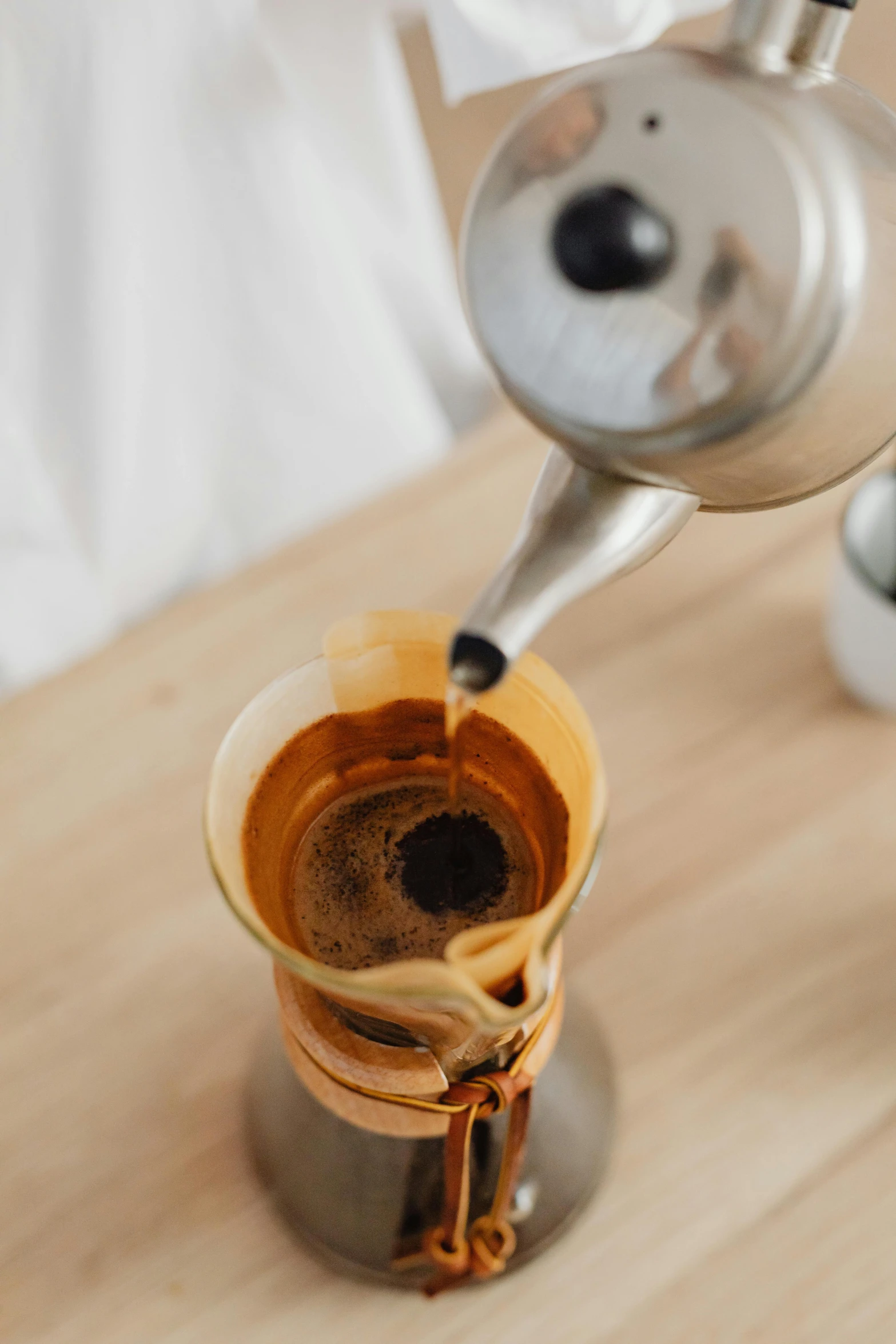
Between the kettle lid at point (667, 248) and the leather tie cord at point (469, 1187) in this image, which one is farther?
the leather tie cord at point (469, 1187)

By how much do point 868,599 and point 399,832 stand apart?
26 centimetres

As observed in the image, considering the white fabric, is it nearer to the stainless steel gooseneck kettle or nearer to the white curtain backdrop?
the white curtain backdrop

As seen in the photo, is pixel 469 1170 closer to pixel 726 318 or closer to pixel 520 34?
pixel 726 318

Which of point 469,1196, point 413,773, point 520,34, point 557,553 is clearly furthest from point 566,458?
point 520,34

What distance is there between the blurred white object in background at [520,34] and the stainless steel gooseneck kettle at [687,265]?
36cm

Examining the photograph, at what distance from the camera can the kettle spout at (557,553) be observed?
277 millimetres

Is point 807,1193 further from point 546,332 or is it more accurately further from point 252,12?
point 252,12

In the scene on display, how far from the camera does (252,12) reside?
0.60 metres

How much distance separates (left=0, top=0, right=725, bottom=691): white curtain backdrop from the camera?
60 cm

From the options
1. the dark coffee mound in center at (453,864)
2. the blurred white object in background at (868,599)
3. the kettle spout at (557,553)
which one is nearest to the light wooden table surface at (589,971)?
the blurred white object in background at (868,599)

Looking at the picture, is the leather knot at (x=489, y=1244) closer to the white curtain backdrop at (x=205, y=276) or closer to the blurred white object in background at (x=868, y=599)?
the blurred white object in background at (x=868, y=599)

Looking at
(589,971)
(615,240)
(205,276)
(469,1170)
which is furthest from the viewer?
(205,276)

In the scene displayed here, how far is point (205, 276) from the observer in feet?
2.27

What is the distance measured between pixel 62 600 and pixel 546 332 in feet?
1.95
